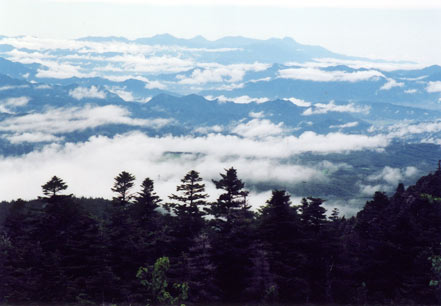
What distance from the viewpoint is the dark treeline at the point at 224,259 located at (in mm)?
34781

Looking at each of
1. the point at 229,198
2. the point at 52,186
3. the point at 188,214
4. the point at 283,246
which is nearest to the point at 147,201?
the point at 188,214

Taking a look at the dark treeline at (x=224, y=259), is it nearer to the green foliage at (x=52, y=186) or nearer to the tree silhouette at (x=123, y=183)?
the green foliage at (x=52, y=186)

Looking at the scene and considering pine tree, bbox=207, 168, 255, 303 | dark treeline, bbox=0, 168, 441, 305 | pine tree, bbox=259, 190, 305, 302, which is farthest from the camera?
pine tree, bbox=207, 168, 255, 303

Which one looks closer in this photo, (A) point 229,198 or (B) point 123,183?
(A) point 229,198

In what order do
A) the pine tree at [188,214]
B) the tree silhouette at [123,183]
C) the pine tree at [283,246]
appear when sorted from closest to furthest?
the pine tree at [283,246] → the pine tree at [188,214] → the tree silhouette at [123,183]

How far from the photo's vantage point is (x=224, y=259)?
38219mm

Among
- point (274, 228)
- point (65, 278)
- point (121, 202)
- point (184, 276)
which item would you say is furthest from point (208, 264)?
point (121, 202)

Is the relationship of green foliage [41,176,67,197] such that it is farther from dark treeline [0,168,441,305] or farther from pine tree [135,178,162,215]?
pine tree [135,178,162,215]

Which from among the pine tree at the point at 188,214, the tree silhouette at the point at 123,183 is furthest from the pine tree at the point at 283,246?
the tree silhouette at the point at 123,183

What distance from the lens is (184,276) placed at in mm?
35312

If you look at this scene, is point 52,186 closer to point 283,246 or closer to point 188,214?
point 188,214

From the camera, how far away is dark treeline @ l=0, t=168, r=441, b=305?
114 ft

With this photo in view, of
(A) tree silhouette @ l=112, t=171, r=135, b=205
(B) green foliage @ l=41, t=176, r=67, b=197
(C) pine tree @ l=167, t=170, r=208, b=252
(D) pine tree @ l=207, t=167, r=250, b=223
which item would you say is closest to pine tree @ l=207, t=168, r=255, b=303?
(D) pine tree @ l=207, t=167, r=250, b=223

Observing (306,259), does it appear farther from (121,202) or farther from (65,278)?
(121,202)
